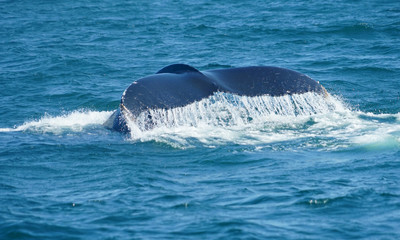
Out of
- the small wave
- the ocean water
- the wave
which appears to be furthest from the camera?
the small wave

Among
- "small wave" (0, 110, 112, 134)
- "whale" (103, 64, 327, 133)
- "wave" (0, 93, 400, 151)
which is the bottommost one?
"small wave" (0, 110, 112, 134)

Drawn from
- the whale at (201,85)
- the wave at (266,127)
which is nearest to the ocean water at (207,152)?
the wave at (266,127)

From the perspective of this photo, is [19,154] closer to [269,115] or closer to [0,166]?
[0,166]

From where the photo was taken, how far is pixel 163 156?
9.58 metres

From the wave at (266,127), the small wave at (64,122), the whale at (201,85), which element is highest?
the whale at (201,85)

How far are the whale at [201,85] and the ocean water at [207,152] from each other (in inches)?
7.9

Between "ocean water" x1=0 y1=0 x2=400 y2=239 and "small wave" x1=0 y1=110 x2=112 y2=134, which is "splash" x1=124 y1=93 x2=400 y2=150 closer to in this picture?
"ocean water" x1=0 y1=0 x2=400 y2=239

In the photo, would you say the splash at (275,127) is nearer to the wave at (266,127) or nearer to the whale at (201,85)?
the wave at (266,127)

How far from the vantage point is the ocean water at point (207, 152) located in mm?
7180

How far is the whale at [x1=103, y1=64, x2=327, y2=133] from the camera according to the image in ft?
30.0

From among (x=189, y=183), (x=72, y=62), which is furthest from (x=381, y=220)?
(x=72, y=62)

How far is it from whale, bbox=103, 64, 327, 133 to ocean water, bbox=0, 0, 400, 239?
0.20 m

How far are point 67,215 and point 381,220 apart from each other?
3443mm

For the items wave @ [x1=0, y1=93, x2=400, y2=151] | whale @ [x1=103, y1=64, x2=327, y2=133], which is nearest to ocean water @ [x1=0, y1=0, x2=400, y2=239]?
wave @ [x1=0, y1=93, x2=400, y2=151]
